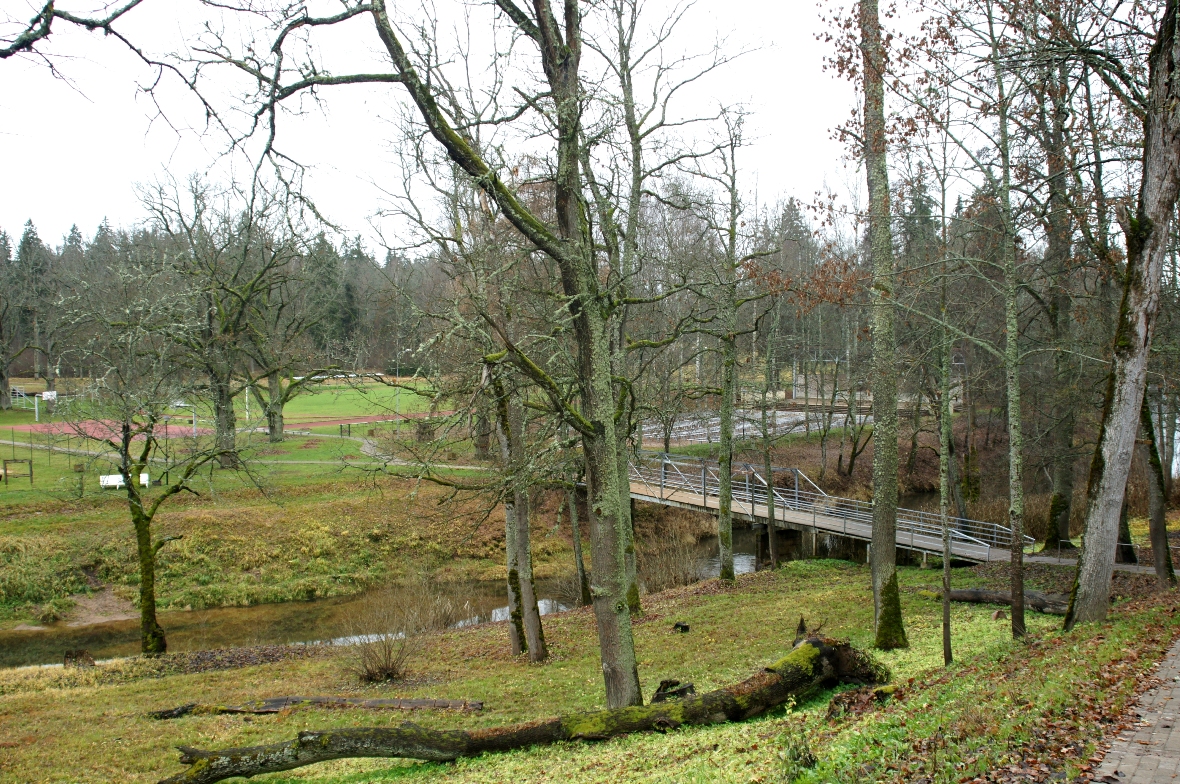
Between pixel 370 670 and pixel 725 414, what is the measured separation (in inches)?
407

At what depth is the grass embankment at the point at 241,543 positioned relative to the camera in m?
21.2

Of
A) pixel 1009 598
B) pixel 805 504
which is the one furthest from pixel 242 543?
pixel 1009 598

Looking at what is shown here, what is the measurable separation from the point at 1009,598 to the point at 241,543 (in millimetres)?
22531

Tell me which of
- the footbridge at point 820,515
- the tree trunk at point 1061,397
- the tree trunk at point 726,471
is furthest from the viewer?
the footbridge at point 820,515

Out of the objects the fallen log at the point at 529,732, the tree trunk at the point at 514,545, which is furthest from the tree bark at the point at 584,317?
the tree trunk at the point at 514,545

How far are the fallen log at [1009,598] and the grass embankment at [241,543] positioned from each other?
12.1 m

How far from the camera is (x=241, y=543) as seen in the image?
956 inches

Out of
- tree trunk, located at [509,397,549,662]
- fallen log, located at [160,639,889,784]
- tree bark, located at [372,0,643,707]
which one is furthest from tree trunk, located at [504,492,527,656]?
fallen log, located at [160,639,889,784]

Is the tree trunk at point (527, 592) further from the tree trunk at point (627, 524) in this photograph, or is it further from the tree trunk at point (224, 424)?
the tree trunk at point (224, 424)

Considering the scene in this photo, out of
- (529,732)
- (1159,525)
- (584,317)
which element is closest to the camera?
(529,732)

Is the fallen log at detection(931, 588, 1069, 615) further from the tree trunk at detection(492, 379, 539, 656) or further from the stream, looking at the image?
the stream

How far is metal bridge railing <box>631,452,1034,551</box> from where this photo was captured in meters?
20.7

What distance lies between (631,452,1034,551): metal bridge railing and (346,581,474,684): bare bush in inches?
255

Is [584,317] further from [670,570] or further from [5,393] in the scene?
[5,393]
